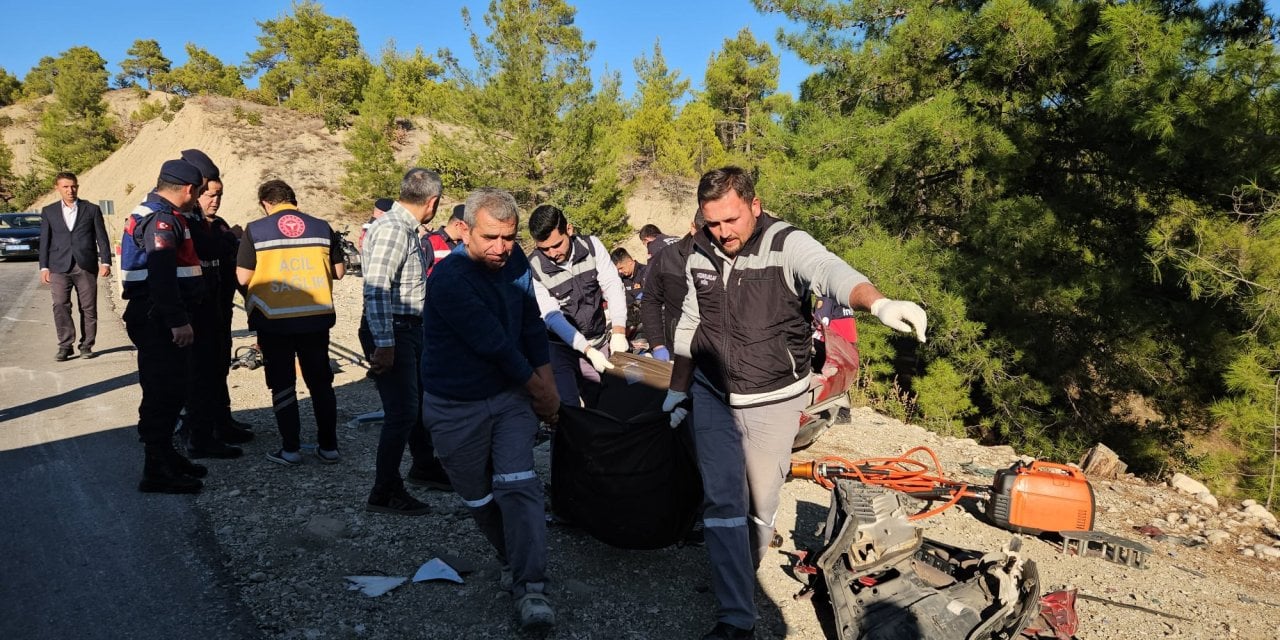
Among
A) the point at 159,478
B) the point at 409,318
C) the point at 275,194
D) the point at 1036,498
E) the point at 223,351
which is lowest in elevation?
the point at 159,478

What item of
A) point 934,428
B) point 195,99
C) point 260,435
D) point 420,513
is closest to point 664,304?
point 420,513

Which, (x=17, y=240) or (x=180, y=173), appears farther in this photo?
(x=17, y=240)

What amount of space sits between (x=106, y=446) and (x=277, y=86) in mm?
46711

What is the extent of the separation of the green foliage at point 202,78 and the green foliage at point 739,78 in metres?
34.8

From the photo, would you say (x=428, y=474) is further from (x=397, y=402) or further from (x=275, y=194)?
(x=275, y=194)

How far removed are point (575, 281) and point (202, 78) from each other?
6036 cm

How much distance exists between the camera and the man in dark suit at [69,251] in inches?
304

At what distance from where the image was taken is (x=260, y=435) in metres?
5.50

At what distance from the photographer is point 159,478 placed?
164 inches

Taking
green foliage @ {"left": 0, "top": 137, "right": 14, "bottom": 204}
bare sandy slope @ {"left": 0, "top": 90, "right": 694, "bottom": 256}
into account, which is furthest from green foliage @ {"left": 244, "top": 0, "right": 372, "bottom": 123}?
green foliage @ {"left": 0, "top": 137, "right": 14, "bottom": 204}

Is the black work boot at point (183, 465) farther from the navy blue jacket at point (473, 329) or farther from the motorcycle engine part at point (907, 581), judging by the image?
the motorcycle engine part at point (907, 581)

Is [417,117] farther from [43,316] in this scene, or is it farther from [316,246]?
[316,246]

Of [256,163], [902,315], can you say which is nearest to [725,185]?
[902,315]

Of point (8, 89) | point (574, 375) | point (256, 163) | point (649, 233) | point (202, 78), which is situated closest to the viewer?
point (574, 375)
